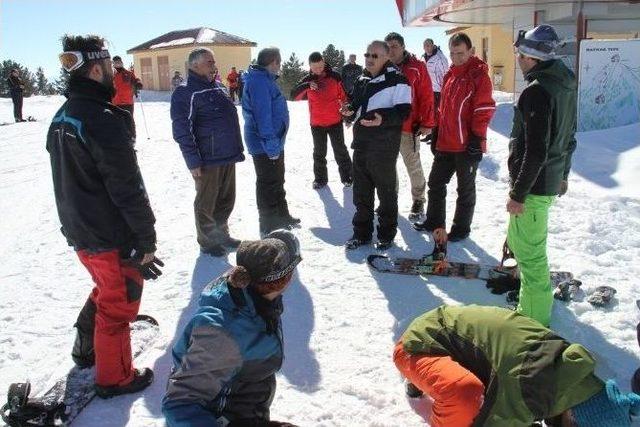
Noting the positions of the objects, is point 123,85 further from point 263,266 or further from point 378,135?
point 263,266

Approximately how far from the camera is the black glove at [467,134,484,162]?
16.0 ft

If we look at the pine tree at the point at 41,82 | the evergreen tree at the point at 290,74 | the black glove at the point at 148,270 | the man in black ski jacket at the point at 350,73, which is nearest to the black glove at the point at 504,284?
the black glove at the point at 148,270

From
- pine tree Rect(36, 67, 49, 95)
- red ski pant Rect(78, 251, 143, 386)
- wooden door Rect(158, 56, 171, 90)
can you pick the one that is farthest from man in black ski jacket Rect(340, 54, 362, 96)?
pine tree Rect(36, 67, 49, 95)

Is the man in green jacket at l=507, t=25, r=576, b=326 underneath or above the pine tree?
underneath

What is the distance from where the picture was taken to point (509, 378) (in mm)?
2287

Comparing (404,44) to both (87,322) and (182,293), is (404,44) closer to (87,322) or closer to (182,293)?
(182,293)

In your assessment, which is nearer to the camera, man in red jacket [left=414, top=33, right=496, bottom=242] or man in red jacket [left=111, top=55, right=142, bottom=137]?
man in red jacket [left=414, top=33, right=496, bottom=242]

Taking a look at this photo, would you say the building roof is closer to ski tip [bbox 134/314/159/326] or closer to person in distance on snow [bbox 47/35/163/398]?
ski tip [bbox 134/314/159/326]

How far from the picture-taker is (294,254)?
2.11m

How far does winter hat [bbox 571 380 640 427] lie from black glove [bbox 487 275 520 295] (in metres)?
1.94

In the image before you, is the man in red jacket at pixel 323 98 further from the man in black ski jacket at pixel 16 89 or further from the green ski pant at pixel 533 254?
the man in black ski jacket at pixel 16 89

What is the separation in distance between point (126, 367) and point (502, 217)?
4488 mm

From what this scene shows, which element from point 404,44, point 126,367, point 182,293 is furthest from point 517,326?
point 404,44

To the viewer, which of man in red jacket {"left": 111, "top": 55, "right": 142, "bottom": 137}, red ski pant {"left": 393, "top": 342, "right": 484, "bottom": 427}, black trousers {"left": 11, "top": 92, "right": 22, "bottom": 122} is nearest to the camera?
red ski pant {"left": 393, "top": 342, "right": 484, "bottom": 427}
